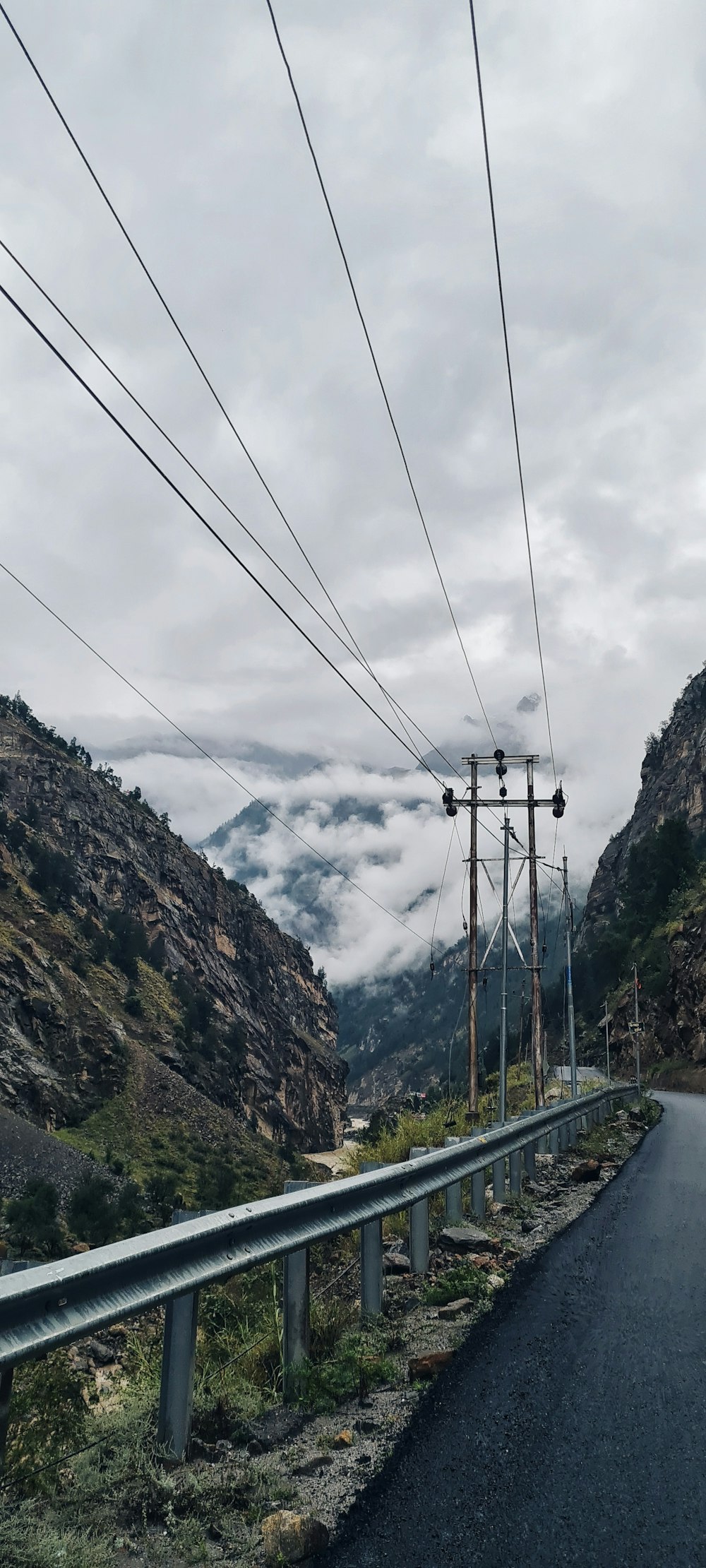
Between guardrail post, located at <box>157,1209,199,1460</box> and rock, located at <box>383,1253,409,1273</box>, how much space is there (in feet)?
11.9

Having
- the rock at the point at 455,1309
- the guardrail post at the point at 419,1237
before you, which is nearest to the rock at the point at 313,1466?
the rock at the point at 455,1309

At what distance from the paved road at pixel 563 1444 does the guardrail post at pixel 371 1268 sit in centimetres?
70

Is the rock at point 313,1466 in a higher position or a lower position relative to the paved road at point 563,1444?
lower

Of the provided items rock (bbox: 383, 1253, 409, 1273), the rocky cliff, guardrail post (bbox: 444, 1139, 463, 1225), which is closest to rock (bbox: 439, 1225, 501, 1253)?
guardrail post (bbox: 444, 1139, 463, 1225)

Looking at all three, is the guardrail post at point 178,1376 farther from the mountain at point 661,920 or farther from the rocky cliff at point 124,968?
the mountain at point 661,920

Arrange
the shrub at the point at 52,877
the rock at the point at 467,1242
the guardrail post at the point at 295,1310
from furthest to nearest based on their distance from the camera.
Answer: the shrub at the point at 52,877
the rock at the point at 467,1242
the guardrail post at the point at 295,1310

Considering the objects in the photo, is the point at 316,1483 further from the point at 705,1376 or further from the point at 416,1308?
the point at 416,1308

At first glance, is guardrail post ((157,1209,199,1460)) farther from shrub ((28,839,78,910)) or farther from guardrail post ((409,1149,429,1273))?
shrub ((28,839,78,910))

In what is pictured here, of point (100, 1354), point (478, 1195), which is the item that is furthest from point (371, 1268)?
point (100, 1354)

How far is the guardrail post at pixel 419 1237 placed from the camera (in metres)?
7.25

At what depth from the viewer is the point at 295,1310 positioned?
5.17m

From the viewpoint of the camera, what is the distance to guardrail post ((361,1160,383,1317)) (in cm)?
606

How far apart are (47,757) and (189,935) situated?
105 feet

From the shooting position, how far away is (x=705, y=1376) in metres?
4.94
